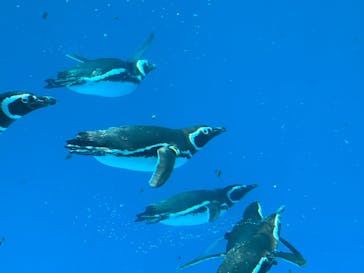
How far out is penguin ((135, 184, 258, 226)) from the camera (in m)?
4.92

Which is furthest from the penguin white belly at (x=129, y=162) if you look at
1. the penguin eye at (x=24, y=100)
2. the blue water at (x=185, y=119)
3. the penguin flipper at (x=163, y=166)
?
the blue water at (x=185, y=119)

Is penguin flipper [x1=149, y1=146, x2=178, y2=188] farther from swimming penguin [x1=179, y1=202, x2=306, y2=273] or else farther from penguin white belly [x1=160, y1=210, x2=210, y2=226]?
penguin white belly [x1=160, y1=210, x2=210, y2=226]

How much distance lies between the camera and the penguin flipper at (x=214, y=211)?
5609 mm

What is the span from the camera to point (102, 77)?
5.26 metres

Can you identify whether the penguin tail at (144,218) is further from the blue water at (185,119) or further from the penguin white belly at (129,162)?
the blue water at (185,119)

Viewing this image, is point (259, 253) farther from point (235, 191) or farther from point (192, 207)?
point (235, 191)

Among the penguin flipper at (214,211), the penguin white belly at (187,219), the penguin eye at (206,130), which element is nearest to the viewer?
the penguin eye at (206,130)

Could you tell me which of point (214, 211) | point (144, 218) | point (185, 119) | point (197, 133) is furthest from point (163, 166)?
point (185, 119)

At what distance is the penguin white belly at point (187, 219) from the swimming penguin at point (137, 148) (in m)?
1.03

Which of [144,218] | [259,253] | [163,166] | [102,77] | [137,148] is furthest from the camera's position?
[102,77]

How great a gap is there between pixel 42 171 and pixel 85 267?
8.11 ft

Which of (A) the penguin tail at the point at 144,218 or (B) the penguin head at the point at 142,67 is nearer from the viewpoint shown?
(A) the penguin tail at the point at 144,218

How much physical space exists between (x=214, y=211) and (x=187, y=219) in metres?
0.43

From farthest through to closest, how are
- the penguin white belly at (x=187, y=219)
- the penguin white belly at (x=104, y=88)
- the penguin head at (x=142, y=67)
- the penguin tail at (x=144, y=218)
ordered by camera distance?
1. the penguin head at (x=142, y=67)
2. the penguin white belly at (x=104, y=88)
3. the penguin white belly at (x=187, y=219)
4. the penguin tail at (x=144, y=218)
